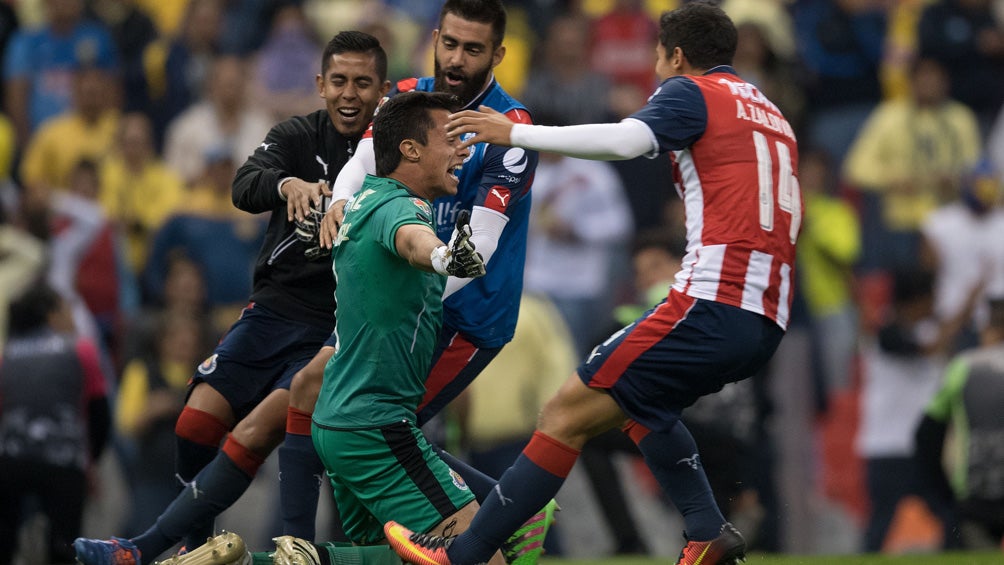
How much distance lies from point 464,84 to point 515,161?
0.46m

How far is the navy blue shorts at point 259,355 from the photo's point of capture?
7.64 metres

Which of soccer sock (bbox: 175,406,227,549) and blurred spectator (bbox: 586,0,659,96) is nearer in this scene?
soccer sock (bbox: 175,406,227,549)

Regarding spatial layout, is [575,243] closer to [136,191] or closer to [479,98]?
[136,191]

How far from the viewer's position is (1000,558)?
918cm

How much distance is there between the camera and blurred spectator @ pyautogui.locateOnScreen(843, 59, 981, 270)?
13.8 m

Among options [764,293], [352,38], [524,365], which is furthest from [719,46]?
[524,365]

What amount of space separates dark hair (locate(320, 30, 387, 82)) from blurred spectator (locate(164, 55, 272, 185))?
21.1ft

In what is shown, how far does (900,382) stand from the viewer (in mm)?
12531

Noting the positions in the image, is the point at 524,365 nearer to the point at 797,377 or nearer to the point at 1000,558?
the point at 797,377

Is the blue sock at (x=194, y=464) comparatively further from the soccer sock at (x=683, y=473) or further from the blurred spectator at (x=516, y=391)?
the blurred spectator at (x=516, y=391)

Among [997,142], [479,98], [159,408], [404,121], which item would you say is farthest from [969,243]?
[404,121]

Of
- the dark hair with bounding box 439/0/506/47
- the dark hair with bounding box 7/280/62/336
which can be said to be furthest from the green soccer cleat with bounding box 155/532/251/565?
the dark hair with bounding box 7/280/62/336

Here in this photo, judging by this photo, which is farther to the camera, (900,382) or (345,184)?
(900,382)

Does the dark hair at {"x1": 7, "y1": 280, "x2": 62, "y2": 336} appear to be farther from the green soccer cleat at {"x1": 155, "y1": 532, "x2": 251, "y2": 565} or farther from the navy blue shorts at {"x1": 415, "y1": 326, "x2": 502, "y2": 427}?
the green soccer cleat at {"x1": 155, "y1": 532, "x2": 251, "y2": 565}
